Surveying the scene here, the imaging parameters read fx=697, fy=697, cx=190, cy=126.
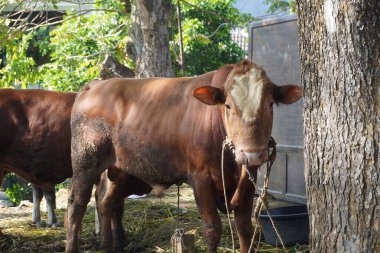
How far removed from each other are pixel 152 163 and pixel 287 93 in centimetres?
151

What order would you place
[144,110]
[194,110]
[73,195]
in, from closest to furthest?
[194,110] → [144,110] → [73,195]

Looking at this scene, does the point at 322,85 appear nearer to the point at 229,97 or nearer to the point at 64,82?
the point at 229,97

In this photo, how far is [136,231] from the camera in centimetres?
816

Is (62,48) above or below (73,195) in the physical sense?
above

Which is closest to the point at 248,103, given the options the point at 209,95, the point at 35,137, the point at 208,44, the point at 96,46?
the point at 209,95

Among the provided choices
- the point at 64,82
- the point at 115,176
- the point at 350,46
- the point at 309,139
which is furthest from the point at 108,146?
the point at 64,82

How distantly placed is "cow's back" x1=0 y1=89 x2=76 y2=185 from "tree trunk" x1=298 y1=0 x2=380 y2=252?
4661mm

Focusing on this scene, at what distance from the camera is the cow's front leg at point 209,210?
19.5 ft

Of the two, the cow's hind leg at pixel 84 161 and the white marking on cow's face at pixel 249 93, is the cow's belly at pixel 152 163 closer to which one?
the cow's hind leg at pixel 84 161

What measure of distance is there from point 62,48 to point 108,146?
31.6 ft

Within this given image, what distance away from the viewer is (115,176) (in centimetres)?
741

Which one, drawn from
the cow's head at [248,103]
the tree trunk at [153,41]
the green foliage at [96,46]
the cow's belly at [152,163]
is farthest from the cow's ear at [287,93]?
the green foliage at [96,46]

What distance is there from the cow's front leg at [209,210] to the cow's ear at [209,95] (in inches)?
25.6

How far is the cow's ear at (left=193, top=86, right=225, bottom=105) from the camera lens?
5.80 m
